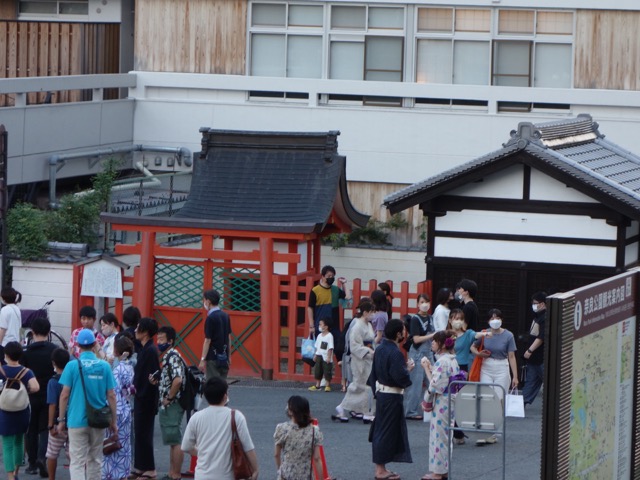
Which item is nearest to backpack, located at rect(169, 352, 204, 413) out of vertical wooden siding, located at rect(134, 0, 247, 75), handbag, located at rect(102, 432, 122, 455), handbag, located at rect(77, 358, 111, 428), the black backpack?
the black backpack

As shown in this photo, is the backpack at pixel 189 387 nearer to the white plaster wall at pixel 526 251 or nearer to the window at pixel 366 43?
the white plaster wall at pixel 526 251

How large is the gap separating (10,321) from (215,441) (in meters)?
5.90

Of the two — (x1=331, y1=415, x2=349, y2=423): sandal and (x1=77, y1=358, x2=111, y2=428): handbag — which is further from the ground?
(x1=77, y1=358, x2=111, y2=428): handbag

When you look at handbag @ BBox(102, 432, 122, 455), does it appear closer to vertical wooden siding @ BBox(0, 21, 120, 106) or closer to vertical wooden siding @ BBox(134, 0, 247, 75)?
vertical wooden siding @ BBox(0, 21, 120, 106)

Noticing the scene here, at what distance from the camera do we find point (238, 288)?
1892 centimetres

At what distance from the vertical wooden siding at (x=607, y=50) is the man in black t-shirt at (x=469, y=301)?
10.2m

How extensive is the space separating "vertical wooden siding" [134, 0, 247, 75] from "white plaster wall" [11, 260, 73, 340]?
8707 millimetres

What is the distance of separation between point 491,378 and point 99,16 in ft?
56.8

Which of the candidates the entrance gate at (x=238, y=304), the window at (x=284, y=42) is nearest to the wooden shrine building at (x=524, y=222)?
→ the entrance gate at (x=238, y=304)

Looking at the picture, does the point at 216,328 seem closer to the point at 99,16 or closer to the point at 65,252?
the point at 65,252

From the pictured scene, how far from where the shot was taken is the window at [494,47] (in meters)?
26.1

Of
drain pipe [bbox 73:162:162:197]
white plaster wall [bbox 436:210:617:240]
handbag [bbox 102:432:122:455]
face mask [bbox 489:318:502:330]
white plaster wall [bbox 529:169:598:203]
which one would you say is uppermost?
white plaster wall [bbox 529:169:598:203]

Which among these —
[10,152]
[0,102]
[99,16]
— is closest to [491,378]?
[10,152]

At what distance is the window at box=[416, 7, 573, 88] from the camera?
26.1 meters
